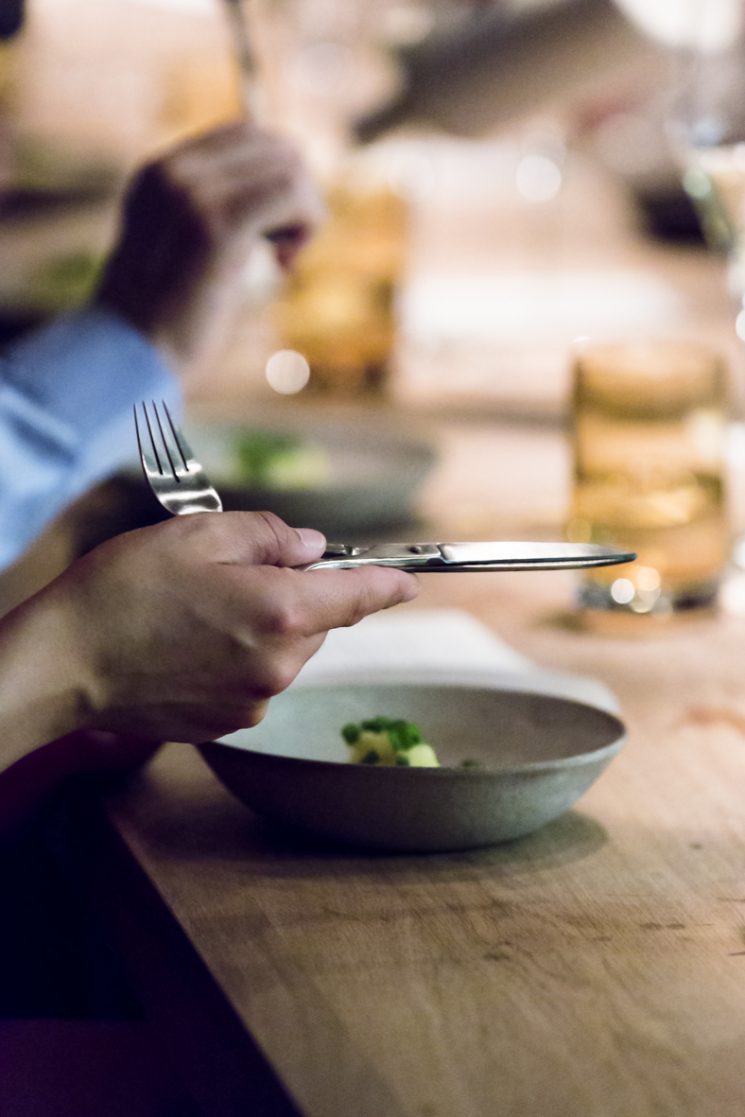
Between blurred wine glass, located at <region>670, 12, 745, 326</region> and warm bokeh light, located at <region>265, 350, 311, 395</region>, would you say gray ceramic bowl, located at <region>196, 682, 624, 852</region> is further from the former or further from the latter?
warm bokeh light, located at <region>265, 350, 311, 395</region>

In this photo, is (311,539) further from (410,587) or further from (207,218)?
(207,218)

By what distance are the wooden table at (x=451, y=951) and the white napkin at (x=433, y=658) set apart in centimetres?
6

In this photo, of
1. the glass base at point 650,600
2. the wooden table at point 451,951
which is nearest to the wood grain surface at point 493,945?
the wooden table at point 451,951

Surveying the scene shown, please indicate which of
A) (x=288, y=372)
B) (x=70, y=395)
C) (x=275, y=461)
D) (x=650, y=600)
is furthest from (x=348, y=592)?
(x=288, y=372)

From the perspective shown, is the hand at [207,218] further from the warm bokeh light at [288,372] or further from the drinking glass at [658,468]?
the warm bokeh light at [288,372]

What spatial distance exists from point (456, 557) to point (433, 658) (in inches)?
12.8

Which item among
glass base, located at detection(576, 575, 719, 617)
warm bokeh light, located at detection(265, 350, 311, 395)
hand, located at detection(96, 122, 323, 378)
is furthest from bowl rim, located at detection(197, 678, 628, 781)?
warm bokeh light, located at detection(265, 350, 311, 395)

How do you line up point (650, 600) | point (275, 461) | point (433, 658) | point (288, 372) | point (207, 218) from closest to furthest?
point (433, 658) < point (650, 600) < point (207, 218) < point (275, 461) < point (288, 372)

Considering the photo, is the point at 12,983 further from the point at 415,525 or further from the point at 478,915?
the point at 415,525

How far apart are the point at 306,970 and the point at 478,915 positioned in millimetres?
80

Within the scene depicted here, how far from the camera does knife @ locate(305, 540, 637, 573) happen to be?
1.84 ft

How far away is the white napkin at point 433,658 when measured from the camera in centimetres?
72

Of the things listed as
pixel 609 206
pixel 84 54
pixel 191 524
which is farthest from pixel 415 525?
pixel 609 206

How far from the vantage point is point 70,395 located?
134 centimetres
